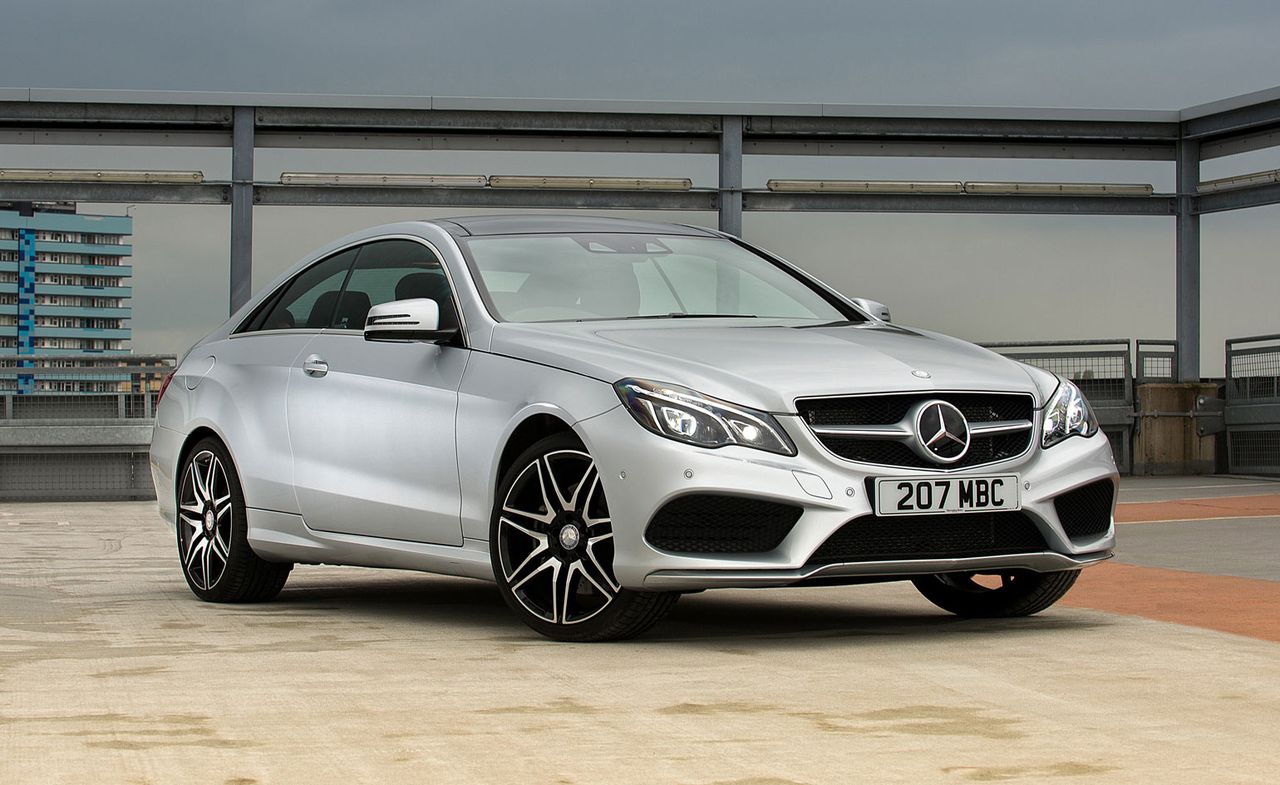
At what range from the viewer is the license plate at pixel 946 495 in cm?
579

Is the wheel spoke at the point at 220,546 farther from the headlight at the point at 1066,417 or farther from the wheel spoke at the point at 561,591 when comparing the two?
the headlight at the point at 1066,417

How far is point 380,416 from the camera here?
22.9ft

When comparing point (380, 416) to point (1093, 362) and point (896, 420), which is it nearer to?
point (896, 420)

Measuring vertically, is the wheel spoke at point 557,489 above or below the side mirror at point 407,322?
below

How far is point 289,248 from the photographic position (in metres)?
21.9

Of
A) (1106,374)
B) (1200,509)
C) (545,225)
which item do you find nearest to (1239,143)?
(1106,374)

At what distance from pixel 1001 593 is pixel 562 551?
1910 mm

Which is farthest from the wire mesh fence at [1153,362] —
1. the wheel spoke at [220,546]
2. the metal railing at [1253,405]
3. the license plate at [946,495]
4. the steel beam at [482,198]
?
the license plate at [946,495]

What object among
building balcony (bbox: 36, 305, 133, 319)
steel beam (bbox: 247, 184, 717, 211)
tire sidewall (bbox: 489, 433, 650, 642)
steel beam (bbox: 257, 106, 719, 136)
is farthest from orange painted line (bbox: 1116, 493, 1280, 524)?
building balcony (bbox: 36, 305, 133, 319)

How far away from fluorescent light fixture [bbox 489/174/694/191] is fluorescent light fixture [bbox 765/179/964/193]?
1213 millimetres

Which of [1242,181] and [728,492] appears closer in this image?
[728,492]

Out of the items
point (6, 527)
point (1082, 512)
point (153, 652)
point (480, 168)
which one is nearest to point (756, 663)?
point (1082, 512)

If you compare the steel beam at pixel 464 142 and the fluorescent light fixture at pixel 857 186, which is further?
the fluorescent light fixture at pixel 857 186

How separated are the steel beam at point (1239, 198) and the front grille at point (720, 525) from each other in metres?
18.4
